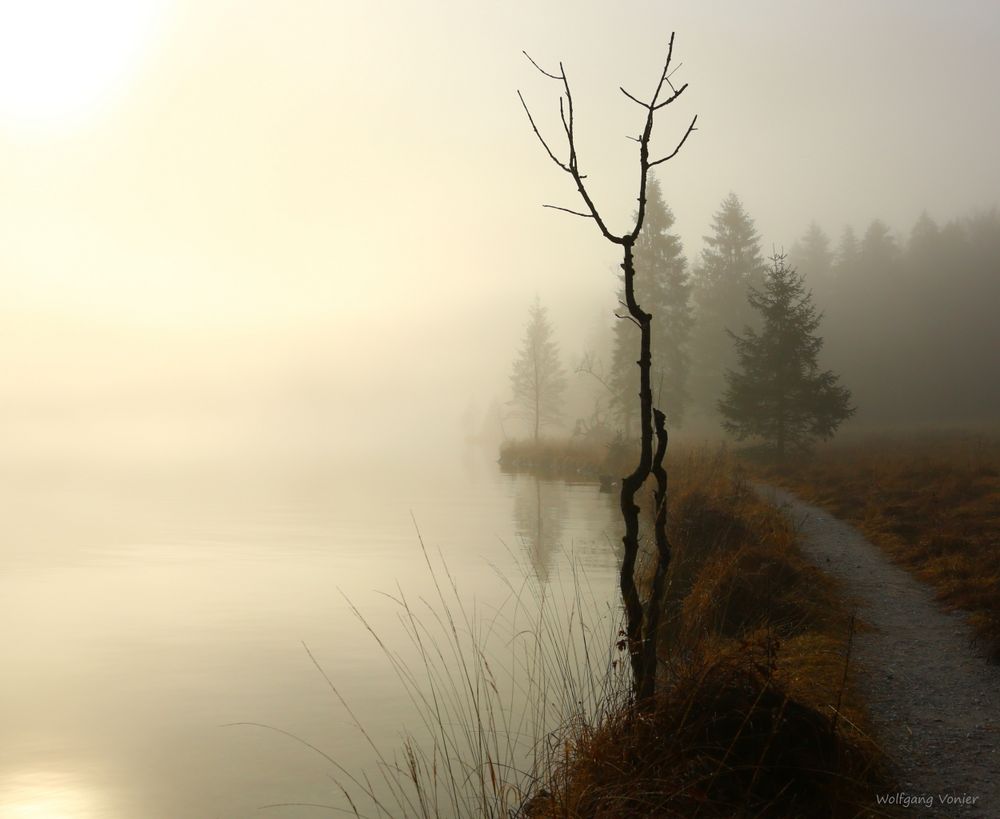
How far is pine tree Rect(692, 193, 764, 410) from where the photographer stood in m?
41.8

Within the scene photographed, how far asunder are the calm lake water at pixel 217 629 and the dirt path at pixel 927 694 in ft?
13.1

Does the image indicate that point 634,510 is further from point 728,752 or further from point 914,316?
point 914,316

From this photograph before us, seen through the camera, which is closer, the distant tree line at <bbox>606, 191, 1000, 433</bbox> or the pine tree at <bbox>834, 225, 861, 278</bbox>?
the distant tree line at <bbox>606, 191, 1000, 433</bbox>

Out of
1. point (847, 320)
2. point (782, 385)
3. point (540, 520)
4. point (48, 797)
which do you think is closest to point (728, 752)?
point (48, 797)

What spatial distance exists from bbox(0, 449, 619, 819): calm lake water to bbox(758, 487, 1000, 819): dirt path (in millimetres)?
4006

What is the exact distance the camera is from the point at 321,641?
10320 mm

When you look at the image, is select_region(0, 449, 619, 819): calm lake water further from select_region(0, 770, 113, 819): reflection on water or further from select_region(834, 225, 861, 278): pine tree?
select_region(834, 225, 861, 278): pine tree

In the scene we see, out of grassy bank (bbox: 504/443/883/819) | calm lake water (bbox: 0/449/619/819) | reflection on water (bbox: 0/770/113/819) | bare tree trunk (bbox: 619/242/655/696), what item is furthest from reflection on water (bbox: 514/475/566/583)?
bare tree trunk (bbox: 619/242/655/696)

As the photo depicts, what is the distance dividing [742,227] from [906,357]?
19861mm

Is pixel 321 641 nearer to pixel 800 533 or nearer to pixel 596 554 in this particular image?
pixel 596 554

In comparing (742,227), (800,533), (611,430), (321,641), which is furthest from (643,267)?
(321,641)

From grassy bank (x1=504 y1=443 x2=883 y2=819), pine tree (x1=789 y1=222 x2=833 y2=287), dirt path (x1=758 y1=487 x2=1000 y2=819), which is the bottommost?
dirt path (x1=758 y1=487 x2=1000 y2=819)

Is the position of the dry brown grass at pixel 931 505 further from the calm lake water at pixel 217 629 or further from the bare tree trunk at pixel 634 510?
the calm lake water at pixel 217 629

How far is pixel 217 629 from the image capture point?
11.1m
